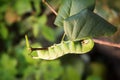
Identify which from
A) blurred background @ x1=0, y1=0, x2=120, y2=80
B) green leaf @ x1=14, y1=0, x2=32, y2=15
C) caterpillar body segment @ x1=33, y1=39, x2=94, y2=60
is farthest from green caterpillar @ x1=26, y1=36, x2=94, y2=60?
green leaf @ x1=14, y1=0, x2=32, y2=15

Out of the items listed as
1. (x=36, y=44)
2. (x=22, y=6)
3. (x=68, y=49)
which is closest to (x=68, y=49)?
(x=68, y=49)

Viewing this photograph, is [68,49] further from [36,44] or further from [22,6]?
[22,6]

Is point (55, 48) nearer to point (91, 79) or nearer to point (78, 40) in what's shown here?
point (78, 40)

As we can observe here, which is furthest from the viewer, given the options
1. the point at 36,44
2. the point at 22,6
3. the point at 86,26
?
the point at 22,6

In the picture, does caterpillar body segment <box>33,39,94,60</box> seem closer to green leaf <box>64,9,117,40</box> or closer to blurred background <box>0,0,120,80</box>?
green leaf <box>64,9,117,40</box>

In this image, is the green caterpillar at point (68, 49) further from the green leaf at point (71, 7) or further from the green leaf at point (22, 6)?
the green leaf at point (22, 6)

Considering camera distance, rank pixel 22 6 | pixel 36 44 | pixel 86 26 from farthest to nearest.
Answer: pixel 22 6, pixel 36 44, pixel 86 26
